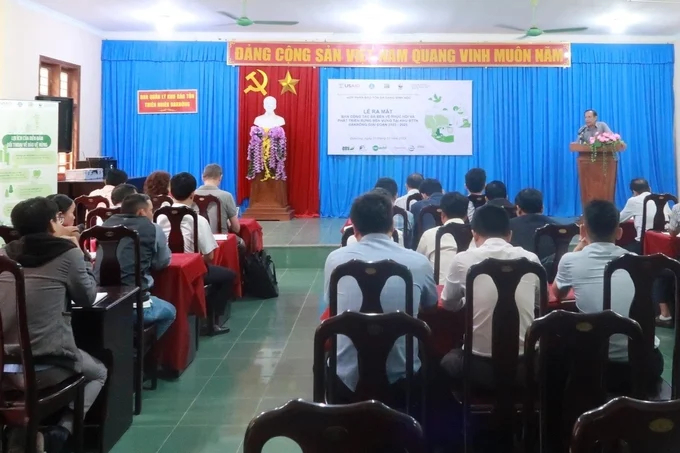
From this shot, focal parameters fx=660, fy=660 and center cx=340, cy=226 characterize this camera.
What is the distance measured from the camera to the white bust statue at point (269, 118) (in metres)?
9.94

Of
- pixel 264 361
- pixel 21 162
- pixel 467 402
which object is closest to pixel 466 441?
pixel 467 402

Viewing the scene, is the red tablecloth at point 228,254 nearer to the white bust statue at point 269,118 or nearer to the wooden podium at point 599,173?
the wooden podium at point 599,173

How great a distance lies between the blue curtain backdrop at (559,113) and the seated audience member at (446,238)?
20.5 feet

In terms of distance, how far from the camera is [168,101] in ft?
32.9

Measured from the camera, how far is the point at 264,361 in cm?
402

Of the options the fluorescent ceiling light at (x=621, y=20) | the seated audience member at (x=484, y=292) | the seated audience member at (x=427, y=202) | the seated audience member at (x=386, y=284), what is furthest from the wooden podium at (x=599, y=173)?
the seated audience member at (x=386, y=284)

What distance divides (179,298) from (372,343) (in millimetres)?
2043

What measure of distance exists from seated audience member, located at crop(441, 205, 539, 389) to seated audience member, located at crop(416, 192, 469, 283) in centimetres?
70

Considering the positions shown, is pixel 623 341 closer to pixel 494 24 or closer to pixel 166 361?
pixel 166 361

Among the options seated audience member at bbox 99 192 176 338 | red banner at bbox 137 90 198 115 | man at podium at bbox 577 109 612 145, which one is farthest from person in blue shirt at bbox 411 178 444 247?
red banner at bbox 137 90 198 115

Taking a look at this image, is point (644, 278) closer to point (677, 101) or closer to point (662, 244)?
point (662, 244)

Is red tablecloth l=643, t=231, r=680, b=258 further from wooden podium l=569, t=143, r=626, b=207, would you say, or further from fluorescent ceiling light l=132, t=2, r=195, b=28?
fluorescent ceiling light l=132, t=2, r=195, b=28

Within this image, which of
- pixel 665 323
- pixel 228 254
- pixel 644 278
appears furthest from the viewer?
pixel 228 254

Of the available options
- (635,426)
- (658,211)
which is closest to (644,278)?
(635,426)
